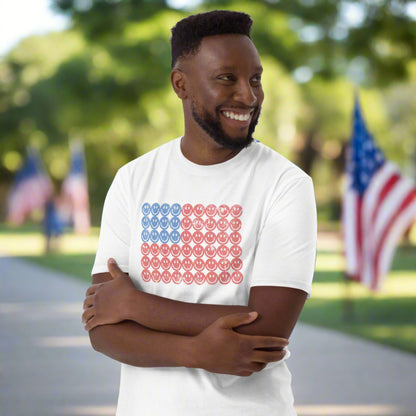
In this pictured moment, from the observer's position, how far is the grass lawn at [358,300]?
975 cm

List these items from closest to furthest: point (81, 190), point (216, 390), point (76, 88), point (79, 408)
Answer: point (216, 390) → point (79, 408) → point (76, 88) → point (81, 190)

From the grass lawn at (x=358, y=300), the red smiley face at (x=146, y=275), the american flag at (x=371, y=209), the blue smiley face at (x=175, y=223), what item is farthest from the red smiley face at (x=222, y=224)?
the american flag at (x=371, y=209)

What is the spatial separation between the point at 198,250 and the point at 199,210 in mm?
93

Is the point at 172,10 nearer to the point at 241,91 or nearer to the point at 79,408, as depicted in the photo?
the point at 79,408

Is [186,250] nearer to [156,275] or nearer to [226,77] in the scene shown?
[156,275]

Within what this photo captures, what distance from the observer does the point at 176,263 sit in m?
1.98

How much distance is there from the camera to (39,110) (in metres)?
46.0

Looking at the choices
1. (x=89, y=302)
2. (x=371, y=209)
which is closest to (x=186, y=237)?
(x=89, y=302)

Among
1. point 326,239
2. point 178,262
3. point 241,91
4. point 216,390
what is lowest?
point 326,239

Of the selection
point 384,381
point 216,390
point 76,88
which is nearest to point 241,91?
point 216,390

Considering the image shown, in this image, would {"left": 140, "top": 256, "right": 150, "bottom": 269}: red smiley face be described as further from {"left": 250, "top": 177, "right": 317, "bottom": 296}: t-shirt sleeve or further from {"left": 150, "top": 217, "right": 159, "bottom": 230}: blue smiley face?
{"left": 250, "top": 177, "right": 317, "bottom": 296}: t-shirt sleeve

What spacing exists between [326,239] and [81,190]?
400 inches

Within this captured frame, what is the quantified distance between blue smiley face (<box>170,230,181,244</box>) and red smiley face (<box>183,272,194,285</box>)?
3.1 inches

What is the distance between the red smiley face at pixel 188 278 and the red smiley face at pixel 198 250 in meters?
0.05
